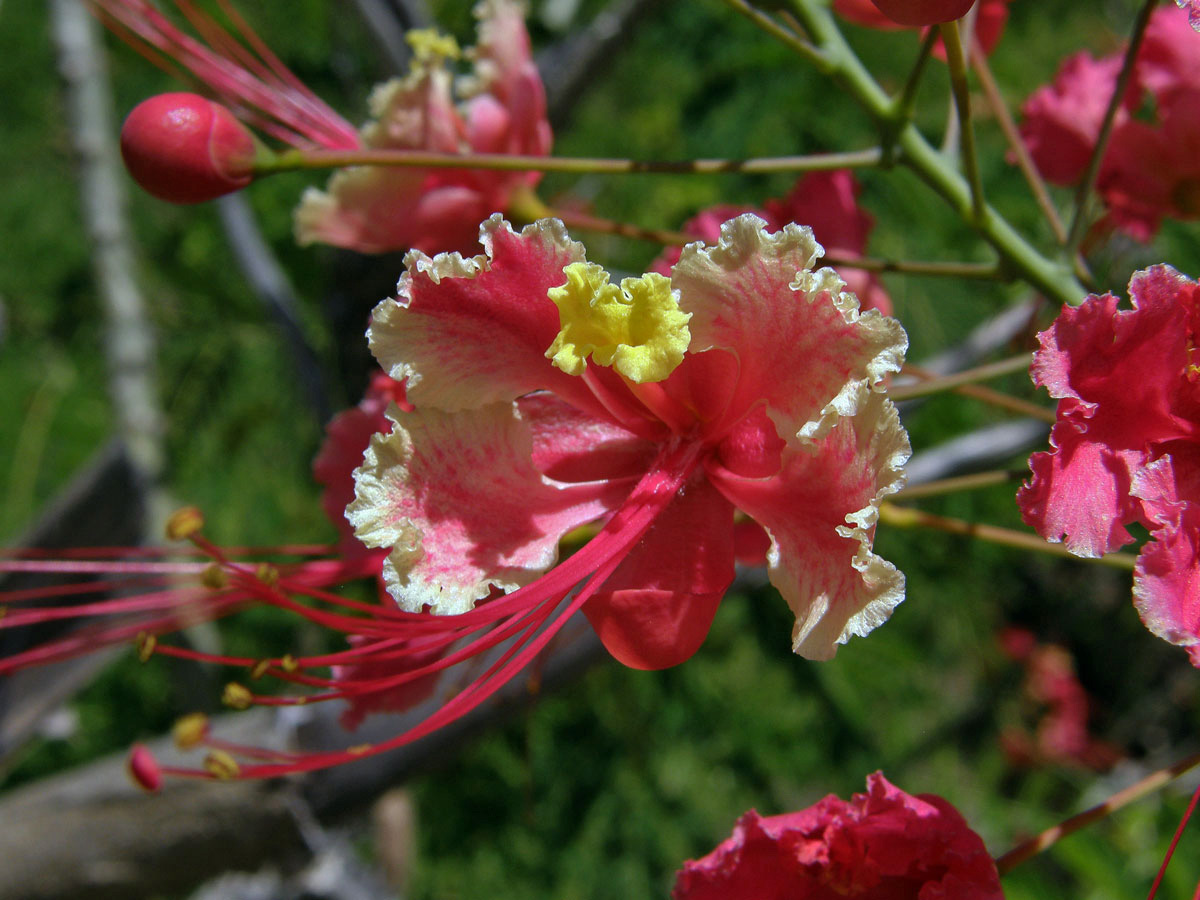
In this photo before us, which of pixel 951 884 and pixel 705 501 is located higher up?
pixel 705 501

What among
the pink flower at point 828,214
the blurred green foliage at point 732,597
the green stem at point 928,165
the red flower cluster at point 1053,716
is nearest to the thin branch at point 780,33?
the green stem at point 928,165

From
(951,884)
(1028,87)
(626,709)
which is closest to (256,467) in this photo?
(626,709)

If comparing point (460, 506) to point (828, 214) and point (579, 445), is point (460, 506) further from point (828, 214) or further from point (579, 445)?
point (828, 214)

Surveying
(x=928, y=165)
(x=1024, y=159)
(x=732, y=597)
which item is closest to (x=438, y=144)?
(x=928, y=165)

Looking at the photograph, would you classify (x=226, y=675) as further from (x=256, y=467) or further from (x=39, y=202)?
(x=39, y=202)

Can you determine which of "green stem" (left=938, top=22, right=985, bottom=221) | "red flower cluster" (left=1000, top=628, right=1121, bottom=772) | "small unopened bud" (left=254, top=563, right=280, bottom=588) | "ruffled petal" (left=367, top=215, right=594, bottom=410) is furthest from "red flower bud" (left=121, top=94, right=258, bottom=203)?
"red flower cluster" (left=1000, top=628, right=1121, bottom=772)
